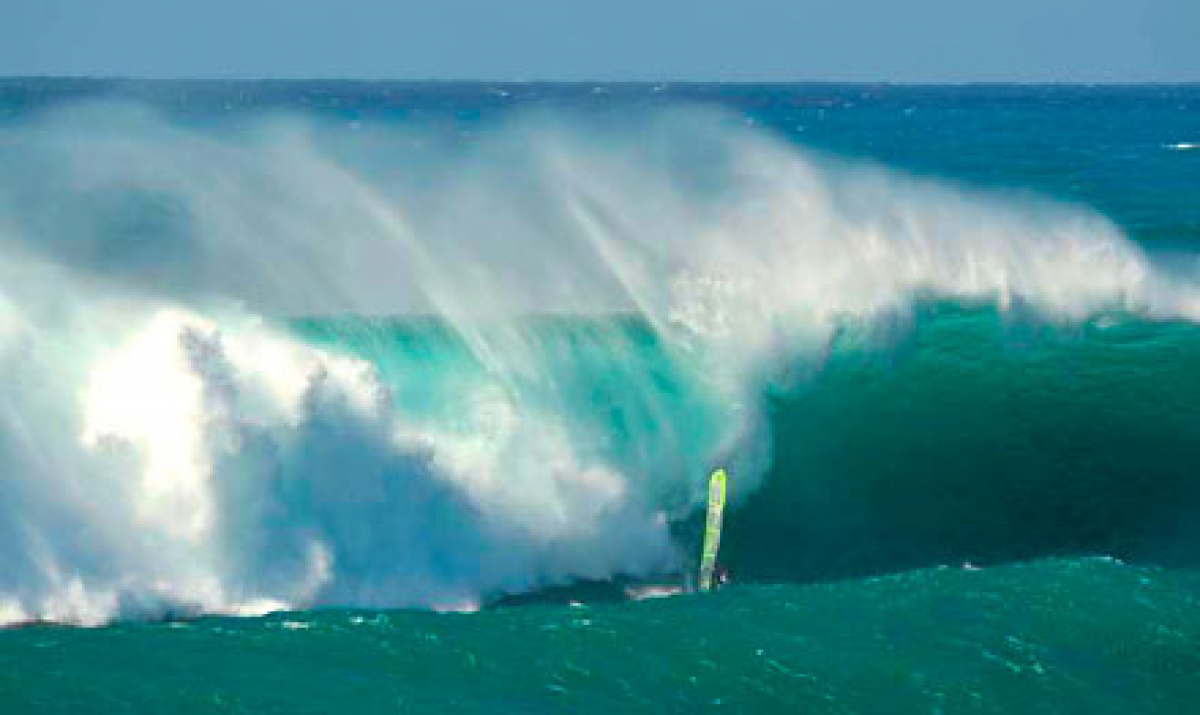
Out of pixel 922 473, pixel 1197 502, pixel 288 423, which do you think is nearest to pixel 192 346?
pixel 288 423

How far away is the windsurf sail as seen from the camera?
1363 centimetres

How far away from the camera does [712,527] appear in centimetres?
1432

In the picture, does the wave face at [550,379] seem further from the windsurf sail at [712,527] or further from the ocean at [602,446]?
the windsurf sail at [712,527]

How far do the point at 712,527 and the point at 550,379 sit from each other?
2634 millimetres

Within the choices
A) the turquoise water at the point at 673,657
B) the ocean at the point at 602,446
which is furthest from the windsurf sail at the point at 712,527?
the turquoise water at the point at 673,657

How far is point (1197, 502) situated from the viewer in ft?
50.1

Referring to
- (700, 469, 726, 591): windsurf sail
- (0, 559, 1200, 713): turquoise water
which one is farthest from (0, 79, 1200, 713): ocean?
(700, 469, 726, 591): windsurf sail

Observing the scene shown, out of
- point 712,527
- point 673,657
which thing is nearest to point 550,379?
point 712,527

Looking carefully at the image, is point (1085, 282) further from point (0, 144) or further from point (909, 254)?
point (0, 144)

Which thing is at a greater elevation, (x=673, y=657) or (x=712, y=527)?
(x=712, y=527)

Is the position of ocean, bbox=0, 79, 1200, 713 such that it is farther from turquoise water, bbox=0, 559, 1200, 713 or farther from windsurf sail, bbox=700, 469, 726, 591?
windsurf sail, bbox=700, 469, 726, 591

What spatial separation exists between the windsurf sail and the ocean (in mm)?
143

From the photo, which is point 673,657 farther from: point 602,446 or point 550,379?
point 550,379

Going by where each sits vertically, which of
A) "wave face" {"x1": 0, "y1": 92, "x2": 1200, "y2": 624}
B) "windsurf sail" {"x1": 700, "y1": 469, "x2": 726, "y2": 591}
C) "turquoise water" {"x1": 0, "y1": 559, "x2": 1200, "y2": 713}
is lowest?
"turquoise water" {"x1": 0, "y1": 559, "x2": 1200, "y2": 713}
